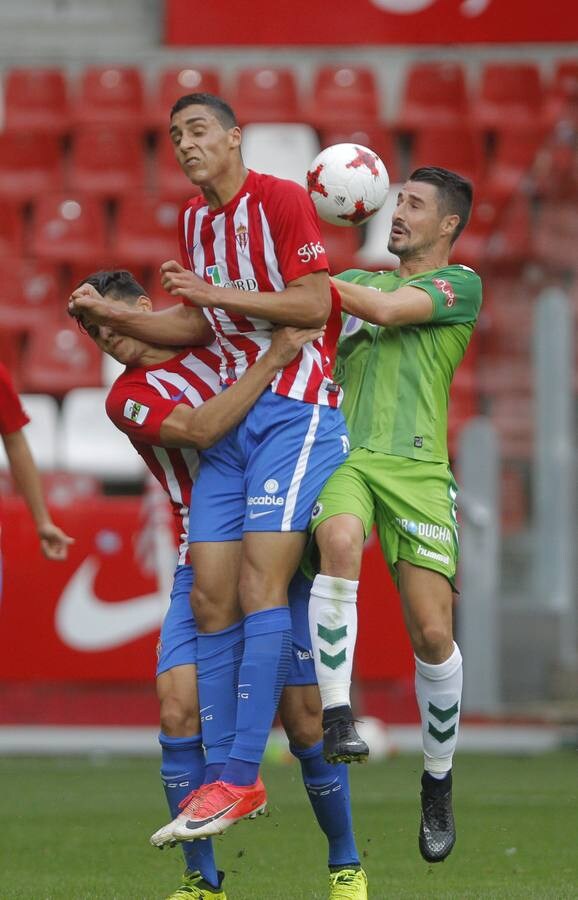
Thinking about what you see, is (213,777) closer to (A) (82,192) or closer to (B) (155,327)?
(B) (155,327)

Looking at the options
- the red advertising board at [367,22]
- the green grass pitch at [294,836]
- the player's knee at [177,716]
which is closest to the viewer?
the player's knee at [177,716]

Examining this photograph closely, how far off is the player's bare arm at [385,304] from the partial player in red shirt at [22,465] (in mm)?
1602

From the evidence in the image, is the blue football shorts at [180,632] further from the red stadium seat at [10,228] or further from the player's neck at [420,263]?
the red stadium seat at [10,228]

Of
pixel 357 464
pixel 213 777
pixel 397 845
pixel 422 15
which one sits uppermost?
pixel 422 15

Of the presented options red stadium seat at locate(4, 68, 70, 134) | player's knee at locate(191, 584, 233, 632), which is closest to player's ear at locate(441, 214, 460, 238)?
player's knee at locate(191, 584, 233, 632)

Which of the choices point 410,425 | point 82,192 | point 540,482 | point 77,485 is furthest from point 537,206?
point 410,425

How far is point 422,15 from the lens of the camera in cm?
1348

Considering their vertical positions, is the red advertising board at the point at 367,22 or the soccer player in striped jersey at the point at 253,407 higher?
the red advertising board at the point at 367,22

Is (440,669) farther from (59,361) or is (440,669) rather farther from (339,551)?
(59,361)

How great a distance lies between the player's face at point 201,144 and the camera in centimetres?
470

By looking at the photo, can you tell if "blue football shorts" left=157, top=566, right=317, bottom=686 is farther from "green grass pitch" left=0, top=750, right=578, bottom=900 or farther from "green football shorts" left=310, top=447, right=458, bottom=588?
"green grass pitch" left=0, top=750, right=578, bottom=900

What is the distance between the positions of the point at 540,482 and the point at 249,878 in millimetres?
4421

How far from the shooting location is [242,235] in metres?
4.74

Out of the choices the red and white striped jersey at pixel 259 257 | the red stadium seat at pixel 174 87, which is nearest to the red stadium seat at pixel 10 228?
the red stadium seat at pixel 174 87
